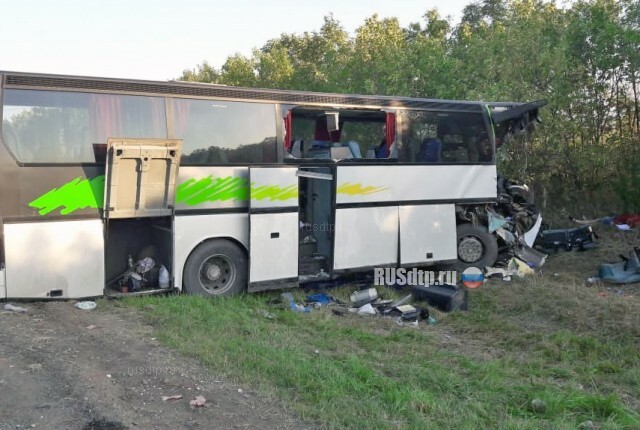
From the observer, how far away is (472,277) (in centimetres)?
986

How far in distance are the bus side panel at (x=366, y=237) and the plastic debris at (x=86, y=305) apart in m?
3.53

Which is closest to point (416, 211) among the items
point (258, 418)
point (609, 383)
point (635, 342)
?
point (635, 342)

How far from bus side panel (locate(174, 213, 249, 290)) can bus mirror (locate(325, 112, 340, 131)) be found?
2.23 m

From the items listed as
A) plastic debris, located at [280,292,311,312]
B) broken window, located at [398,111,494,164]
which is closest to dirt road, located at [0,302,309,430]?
plastic debris, located at [280,292,311,312]

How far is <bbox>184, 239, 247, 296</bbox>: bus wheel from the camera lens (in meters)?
8.00

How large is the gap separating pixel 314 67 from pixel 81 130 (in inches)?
721

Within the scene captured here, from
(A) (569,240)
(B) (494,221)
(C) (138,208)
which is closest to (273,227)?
(C) (138,208)

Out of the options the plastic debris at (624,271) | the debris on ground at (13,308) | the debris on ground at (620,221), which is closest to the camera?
the debris on ground at (13,308)

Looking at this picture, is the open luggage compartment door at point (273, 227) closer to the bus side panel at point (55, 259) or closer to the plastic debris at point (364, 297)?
the plastic debris at point (364, 297)

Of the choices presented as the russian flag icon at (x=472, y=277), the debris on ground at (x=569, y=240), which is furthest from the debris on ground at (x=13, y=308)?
the debris on ground at (x=569, y=240)

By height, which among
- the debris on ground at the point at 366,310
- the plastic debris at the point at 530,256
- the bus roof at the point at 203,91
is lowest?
the debris on ground at the point at 366,310

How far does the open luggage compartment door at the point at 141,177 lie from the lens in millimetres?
7051

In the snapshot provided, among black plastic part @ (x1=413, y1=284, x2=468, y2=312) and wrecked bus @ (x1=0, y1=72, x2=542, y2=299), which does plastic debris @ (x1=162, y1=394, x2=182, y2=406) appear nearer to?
wrecked bus @ (x1=0, y1=72, x2=542, y2=299)

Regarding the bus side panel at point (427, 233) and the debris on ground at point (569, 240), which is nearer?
the bus side panel at point (427, 233)
